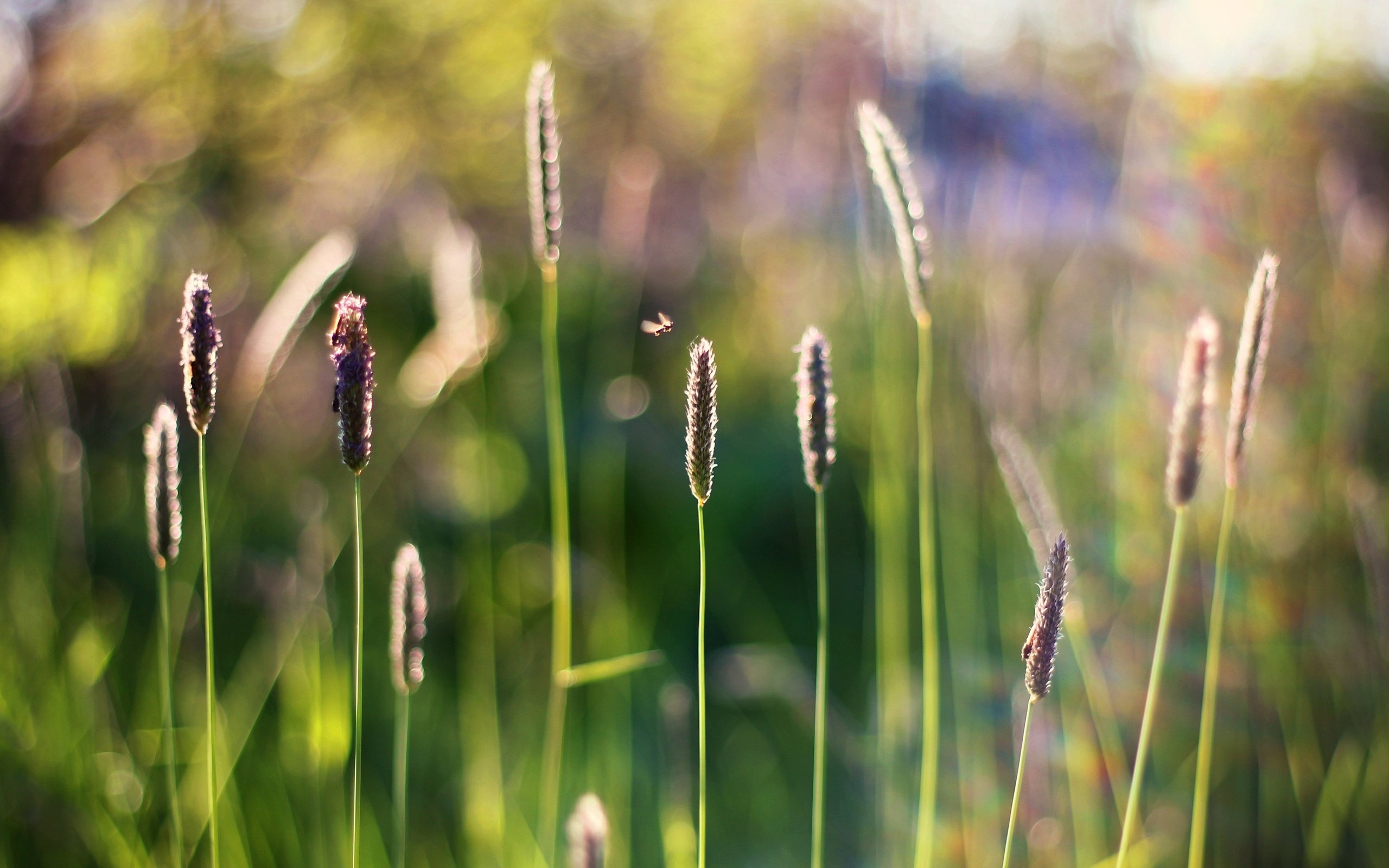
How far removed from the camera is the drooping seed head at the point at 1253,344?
79 cm

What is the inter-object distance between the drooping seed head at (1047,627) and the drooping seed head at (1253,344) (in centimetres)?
28

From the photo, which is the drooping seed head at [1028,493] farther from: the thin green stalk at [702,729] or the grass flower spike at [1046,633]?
the thin green stalk at [702,729]

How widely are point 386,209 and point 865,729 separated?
123 inches

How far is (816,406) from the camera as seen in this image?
2.42 ft

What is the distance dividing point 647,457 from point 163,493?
2.19 m

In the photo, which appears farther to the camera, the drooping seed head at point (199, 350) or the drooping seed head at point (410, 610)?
the drooping seed head at point (410, 610)

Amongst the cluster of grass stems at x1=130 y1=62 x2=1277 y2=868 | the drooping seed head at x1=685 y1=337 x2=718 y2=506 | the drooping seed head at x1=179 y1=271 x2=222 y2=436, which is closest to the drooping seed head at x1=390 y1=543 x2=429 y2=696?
the cluster of grass stems at x1=130 y1=62 x2=1277 y2=868

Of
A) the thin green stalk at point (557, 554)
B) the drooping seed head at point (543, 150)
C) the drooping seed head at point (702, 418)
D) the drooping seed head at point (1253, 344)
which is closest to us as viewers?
the drooping seed head at point (702, 418)

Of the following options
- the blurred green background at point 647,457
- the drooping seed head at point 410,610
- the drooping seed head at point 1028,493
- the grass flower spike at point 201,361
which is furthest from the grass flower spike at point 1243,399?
the grass flower spike at point 201,361

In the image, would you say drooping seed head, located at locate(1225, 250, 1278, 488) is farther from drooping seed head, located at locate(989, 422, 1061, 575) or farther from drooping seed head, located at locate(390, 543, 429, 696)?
drooping seed head, located at locate(390, 543, 429, 696)

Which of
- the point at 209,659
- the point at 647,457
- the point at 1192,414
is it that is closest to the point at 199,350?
the point at 209,659

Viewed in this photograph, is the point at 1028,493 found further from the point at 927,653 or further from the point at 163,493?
the point at 163,493

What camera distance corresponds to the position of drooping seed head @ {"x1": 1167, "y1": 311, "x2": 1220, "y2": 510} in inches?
32.5

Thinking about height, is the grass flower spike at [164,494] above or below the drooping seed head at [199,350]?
below
